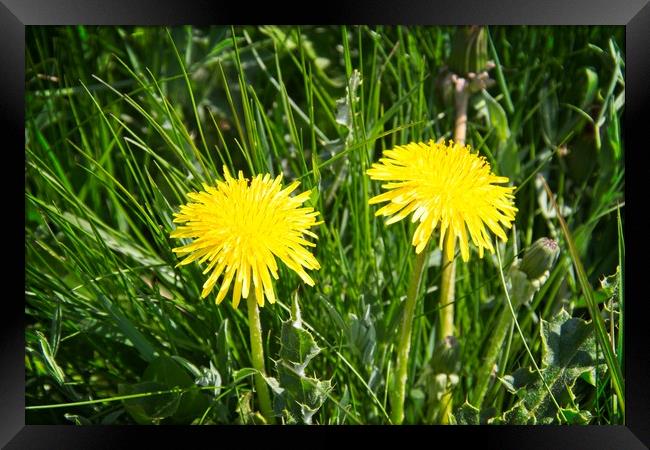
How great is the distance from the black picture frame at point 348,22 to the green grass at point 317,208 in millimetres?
17

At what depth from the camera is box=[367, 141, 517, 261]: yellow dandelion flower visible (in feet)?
2.09

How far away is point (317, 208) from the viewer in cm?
75

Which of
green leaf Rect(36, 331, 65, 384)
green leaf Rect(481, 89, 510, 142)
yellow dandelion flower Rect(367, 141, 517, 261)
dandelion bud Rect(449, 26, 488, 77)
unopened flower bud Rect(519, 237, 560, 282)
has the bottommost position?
green leaf Rect(36, 331, 65, 384)

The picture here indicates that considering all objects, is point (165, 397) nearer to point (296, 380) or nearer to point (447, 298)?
point (296, 380)

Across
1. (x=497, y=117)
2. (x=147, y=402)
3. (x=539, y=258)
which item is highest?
(x=497, y=117)

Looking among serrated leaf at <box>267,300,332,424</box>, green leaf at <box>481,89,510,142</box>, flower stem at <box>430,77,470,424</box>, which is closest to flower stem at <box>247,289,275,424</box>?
serrated leaf at <box>267,300,332,424</box>

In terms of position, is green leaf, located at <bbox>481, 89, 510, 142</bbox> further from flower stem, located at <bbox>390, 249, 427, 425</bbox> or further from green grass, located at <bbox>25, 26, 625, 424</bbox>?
flower stem, located at <bbox>390, 249, 427, 425</bbox>

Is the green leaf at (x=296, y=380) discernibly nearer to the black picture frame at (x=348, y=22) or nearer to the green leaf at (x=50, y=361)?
the black picture frame at (x=348, y=22)

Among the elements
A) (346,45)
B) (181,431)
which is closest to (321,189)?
(346,45)

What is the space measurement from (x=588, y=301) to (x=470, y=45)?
0.24 metres

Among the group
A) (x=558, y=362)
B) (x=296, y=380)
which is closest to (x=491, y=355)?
(x=558, y=362)

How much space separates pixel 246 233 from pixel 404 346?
0.16 m

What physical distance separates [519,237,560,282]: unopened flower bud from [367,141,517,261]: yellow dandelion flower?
0.04 m

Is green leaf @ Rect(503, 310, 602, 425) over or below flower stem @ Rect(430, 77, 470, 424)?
below
